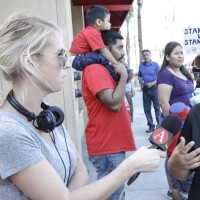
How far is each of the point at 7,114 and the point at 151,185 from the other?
3.81 metres

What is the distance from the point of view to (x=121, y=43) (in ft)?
10.9

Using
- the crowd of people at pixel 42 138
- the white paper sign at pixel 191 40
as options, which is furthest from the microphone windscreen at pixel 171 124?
the white paper sign at pixel 191 40

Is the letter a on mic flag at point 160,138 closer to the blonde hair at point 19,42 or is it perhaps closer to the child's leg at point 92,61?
the blonde hair at point 19,42

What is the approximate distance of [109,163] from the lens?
303cm

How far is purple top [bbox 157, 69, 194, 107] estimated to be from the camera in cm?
397

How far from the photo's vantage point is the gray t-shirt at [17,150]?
1.26 metres

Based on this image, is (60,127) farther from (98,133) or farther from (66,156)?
(98,133)

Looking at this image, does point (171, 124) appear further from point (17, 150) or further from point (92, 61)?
point (92, 61)

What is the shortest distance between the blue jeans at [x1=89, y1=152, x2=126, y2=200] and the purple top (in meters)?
1.30

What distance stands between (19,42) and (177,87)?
9.43 ft

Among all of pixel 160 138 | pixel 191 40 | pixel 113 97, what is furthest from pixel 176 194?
pixel 191 40

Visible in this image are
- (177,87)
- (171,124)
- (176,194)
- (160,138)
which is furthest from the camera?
(177,87)

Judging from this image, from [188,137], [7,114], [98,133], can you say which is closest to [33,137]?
[7,114]

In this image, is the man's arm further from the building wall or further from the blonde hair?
the blonde hair
